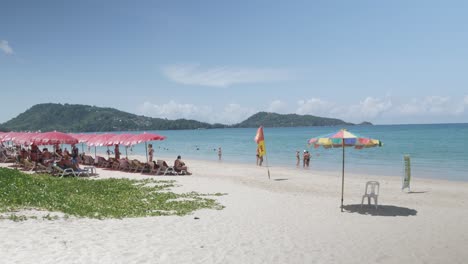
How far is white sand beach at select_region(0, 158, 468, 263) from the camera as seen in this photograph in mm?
6270

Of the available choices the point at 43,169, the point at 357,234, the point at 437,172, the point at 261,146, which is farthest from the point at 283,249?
the point at 437,172

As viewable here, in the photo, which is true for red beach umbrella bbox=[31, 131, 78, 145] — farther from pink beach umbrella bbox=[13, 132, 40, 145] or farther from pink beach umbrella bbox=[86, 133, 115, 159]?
pink beach umbrella bbox=[86, 133, 115, 159]

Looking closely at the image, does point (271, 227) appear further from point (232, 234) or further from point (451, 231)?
point (451, 231)

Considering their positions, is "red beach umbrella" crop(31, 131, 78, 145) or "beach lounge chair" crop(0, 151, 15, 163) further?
"beach lounge chair" crop(0, 151, 15, 163)

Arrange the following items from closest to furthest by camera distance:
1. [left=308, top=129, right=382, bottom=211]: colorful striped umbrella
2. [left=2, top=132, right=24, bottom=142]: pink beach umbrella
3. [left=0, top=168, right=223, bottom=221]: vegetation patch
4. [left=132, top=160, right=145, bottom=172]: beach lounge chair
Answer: [left=0, top=168, right=223, bottom=221]: vegetation patch, [left=308, top=129, right=382, bottom=211]: colorful striped umbrella, [left=132, top=160, right=145, bottom=172]: beach lounge chair, [left=2, top=132, right=24, bottom=142]: pink beach umbrella

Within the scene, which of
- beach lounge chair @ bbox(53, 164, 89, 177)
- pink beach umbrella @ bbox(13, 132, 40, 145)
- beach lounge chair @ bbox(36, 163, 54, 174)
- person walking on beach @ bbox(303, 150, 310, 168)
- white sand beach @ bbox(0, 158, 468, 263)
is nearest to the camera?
white sand beach @ bbox(0, 158, 468, 263)

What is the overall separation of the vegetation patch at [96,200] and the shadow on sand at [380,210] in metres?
3.81

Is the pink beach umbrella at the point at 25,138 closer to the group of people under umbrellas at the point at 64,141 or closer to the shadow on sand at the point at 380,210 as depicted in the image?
the group of people under umbrellas at the point at 64,141

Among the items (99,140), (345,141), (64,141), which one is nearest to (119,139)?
(99,140)

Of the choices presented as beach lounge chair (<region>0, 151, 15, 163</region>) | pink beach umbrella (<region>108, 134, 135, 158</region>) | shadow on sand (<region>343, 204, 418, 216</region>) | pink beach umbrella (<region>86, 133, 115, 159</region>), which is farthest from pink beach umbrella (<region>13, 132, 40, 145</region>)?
shadow on sand (<region>343, 204, 418, 216</region>)

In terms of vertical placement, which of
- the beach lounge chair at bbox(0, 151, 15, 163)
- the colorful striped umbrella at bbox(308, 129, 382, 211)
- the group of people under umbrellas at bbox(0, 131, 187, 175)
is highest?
the colorful striped umbrella at bbox(308, 129, 382, 211)

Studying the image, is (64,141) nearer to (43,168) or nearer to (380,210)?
(43,168)

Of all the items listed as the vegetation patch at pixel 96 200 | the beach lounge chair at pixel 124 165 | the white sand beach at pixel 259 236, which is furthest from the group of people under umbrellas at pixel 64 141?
the white sand beach at pixel 259 236

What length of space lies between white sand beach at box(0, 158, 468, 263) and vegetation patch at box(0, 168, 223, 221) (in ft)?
2.23
